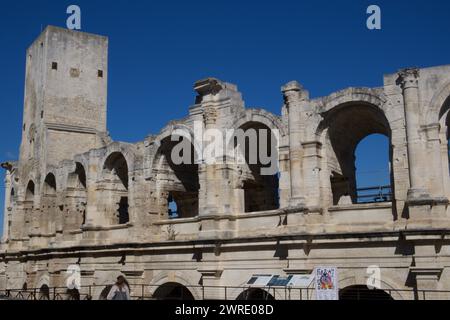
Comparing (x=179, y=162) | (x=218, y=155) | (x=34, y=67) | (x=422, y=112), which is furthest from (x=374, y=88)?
(x=34, y=67)

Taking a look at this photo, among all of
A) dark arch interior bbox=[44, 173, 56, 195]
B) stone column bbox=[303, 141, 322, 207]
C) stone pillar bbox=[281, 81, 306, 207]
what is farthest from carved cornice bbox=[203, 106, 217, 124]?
dark arch interior bbox=[44, 173, 56, 195]

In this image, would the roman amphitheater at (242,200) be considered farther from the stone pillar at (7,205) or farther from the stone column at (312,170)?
the stone pillar at (7,205)

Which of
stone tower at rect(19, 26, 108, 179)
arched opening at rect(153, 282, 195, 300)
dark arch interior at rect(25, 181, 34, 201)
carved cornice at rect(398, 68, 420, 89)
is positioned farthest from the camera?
dark arch interior at rect(25, 181, 34, 201)

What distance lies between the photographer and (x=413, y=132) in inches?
578

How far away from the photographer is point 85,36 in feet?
97.1

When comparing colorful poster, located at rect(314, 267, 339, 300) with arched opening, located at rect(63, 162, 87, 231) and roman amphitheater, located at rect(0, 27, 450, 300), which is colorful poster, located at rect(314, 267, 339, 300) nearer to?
roman amphitheater, located at rect(0, 27, 450, 300)

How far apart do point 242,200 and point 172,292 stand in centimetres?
474

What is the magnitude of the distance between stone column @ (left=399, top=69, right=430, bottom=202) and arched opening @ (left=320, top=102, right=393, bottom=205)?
37.1 inches

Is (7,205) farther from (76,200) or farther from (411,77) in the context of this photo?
(411,77)

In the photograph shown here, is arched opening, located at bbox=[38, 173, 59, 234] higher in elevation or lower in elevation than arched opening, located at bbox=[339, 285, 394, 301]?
higher

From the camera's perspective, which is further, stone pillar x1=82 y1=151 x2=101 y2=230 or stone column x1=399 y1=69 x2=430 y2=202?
stone pillar x1=82 y1=151 x2=101 y2=230

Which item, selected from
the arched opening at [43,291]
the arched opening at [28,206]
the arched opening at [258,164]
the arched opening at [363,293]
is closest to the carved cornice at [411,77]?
the arched opening at [258,164]

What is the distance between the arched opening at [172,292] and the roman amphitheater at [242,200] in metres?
0.08

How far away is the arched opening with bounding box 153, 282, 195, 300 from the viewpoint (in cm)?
1977
